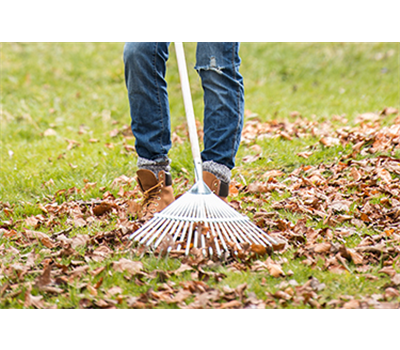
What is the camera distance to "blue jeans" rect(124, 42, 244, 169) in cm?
271

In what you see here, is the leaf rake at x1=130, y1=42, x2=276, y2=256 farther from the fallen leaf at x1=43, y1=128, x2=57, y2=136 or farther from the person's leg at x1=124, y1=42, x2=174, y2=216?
the fallen leaf at x1=43, y1=128, x2=57, y2=136

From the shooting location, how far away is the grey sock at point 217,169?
9.22ft

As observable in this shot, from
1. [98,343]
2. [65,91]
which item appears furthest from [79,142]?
[98,343]

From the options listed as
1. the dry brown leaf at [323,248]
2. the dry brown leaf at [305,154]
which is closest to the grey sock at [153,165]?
the dry brown leaf at [323,248]

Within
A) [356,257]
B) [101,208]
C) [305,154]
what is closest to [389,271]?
[356,257]

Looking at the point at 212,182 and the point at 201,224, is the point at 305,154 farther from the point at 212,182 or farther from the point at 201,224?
the point at 201,224

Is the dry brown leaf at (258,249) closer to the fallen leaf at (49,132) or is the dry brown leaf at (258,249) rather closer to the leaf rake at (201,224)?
the leaf rake at (201,224)

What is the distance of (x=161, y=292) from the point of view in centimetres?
206

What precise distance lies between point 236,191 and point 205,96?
2.96 ft

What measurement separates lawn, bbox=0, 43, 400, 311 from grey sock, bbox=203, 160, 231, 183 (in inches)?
12.8

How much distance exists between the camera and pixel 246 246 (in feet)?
7.68

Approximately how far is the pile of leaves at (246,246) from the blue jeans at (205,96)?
1.54 ft

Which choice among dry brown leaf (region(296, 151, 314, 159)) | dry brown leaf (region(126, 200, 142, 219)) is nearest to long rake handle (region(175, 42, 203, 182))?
dry brown leaf (region(126, 200, 142, 219))
